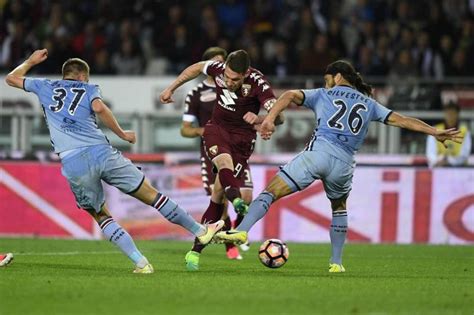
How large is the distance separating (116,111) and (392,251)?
282 inches

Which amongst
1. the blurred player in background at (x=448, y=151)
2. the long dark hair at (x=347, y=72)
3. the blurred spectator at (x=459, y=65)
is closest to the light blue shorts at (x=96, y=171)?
the long dark hair at (x=347, y=72)

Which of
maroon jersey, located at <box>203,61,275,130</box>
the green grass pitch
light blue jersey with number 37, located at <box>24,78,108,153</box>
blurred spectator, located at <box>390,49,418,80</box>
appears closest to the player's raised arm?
maroon jersey, located at <box>203,61,275,130</box>

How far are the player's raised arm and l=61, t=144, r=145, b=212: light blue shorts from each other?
1293mm

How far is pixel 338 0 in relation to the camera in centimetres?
2445

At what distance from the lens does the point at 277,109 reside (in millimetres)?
11766

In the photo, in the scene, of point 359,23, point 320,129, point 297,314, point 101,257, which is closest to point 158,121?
point 359,23

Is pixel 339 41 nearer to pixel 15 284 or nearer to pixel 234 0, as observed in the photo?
pixel 234 0

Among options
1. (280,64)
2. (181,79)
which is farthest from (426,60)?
(181,79)

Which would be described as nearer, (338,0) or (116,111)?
(116,111)

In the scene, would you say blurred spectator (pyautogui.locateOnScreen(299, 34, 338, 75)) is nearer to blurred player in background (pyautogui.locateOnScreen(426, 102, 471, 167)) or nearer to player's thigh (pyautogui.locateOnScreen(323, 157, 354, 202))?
blurred player in background (pyautogui.locateOnScreen(426, 102, 471, 167))

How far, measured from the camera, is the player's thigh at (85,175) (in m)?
11.6

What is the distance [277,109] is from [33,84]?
244 cm

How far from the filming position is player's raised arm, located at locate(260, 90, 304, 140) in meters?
11.6

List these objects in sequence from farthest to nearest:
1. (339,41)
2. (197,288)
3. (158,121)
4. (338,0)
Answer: (338,0)
(339,41)
(158,121)
(197,288)
